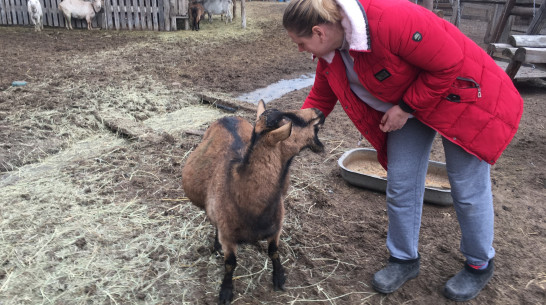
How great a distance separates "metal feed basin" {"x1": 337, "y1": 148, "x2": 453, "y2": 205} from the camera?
3.61 m

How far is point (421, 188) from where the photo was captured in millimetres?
2521

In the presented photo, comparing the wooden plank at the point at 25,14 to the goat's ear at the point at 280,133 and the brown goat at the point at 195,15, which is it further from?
the goat's ear at the point at 280,133

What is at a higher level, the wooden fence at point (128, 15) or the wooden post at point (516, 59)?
the wooden fence at point (128, 15)

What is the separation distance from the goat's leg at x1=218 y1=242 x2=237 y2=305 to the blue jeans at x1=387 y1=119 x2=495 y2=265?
103 cm

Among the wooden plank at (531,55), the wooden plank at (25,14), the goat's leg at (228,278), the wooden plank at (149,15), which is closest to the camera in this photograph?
the goat's leg at (228,278)

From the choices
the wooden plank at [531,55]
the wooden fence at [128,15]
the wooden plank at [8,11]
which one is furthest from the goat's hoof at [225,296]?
the wooden plank at [8,11]

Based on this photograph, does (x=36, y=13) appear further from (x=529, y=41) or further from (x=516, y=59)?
(x=529, y=41)

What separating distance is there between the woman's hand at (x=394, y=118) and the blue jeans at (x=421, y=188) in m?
0.16

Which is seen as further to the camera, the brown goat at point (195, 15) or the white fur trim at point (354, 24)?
the brown goat at point (195, 15)

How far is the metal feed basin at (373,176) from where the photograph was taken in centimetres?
361

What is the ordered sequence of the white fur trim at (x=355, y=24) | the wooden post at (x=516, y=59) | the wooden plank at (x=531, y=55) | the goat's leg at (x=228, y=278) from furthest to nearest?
the wooden post at (x=516, y=59) < the wooden plank at (x=531, y=55) < the goat's leg at (x=228, y=278) < the white fur trim at (x=355, y=24)

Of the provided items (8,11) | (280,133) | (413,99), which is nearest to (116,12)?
(8,11)

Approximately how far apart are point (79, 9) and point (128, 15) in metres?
1.28

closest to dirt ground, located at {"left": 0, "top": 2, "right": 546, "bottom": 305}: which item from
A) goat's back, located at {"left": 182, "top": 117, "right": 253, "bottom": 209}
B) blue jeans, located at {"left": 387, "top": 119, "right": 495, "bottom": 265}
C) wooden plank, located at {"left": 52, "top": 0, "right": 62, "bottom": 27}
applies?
blue jeans, located at {"left": 387, "top": 119, "right": 495, "bottom": 265}
